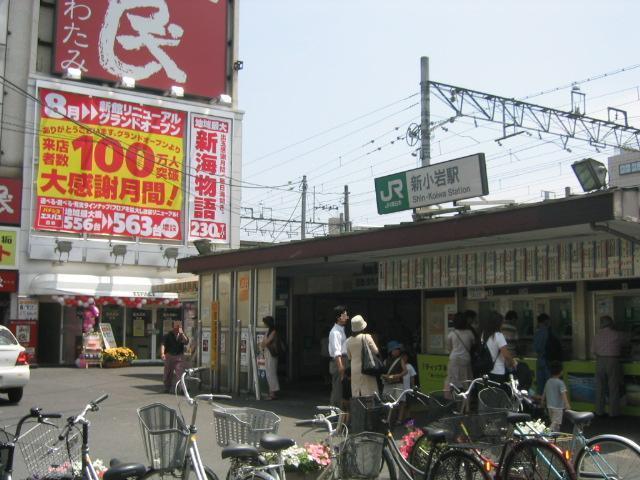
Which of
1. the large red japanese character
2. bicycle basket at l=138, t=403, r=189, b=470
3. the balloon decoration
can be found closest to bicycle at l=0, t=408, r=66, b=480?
bicycle basket at l=138, t=403, r=189, b=470

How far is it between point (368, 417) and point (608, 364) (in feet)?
21.9

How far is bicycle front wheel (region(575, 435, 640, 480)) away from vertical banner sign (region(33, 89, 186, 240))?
961 inches

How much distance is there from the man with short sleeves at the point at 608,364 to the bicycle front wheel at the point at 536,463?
6179mm

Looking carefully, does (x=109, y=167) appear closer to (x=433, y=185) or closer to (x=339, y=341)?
(x=433, y=185)

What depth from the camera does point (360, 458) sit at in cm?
605

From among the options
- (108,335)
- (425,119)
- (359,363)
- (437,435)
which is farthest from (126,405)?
(108,335)

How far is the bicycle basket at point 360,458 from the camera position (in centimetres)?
603

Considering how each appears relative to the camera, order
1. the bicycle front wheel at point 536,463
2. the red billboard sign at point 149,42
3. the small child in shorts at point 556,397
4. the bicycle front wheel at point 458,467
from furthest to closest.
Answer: the red billboard sign at point 149,42 < the small child in shorts at point 556,397 < the bicycle front wheel at point 458,467 < the bicycle front wheel at point 536,463

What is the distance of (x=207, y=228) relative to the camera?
3028cm

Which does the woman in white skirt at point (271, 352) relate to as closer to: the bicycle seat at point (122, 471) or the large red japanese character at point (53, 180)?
the bicycle seat at point (122, 471)

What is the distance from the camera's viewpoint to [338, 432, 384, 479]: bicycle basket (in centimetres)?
603

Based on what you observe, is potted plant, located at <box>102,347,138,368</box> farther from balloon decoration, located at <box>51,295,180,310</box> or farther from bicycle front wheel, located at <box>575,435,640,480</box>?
bicycle front wheel, located at <box>575,435,640,480</box>

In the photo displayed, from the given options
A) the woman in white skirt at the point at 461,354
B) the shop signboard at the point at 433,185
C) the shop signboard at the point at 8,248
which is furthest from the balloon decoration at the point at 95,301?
the woman in white skirt at the point at 461,354

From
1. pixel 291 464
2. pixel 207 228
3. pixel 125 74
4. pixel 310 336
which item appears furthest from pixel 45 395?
pixel 125 74
